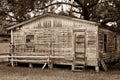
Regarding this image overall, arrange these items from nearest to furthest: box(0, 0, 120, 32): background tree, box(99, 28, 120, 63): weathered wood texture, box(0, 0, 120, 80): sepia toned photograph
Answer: box(0, 0, 120, 80): sepia toned photograph
box(99, 28, 120, 63): weathered wood texture
box(0, 0, 120, 32): background tree

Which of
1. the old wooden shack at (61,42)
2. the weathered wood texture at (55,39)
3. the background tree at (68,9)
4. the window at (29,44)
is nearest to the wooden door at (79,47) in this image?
the old wooden shack at (61,42)

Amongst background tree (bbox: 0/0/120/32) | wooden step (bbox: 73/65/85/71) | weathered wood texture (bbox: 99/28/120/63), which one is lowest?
wooden step (bbox: 73/65/85/71)

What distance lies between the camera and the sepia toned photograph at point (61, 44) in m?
18.8

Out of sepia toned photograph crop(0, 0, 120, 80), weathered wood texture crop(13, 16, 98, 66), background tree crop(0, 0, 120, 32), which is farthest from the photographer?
background tree crop(0, 0, 120, 32)

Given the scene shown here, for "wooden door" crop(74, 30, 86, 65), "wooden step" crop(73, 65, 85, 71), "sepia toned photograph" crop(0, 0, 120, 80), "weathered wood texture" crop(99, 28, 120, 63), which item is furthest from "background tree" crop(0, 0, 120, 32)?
"wooden step" crop(73, 65, 85, 71)

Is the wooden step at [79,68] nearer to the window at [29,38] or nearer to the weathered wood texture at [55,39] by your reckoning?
the weathered wood texture at [55,39]

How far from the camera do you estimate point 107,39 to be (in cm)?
2175

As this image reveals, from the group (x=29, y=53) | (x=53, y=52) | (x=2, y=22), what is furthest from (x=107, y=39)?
(x=2, y=22)

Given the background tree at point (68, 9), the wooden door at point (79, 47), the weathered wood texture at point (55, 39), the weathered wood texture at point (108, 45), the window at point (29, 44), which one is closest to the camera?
the weathered wood texture at point (55, 39)

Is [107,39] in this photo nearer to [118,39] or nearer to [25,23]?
[118,39]

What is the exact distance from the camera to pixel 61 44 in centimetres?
2031

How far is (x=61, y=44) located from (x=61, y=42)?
16 cm

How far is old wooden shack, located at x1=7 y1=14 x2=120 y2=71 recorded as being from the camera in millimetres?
19156

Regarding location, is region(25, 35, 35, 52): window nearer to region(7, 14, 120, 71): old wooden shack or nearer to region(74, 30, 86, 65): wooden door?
region(7, 14, 120, 71): old wooden shack
